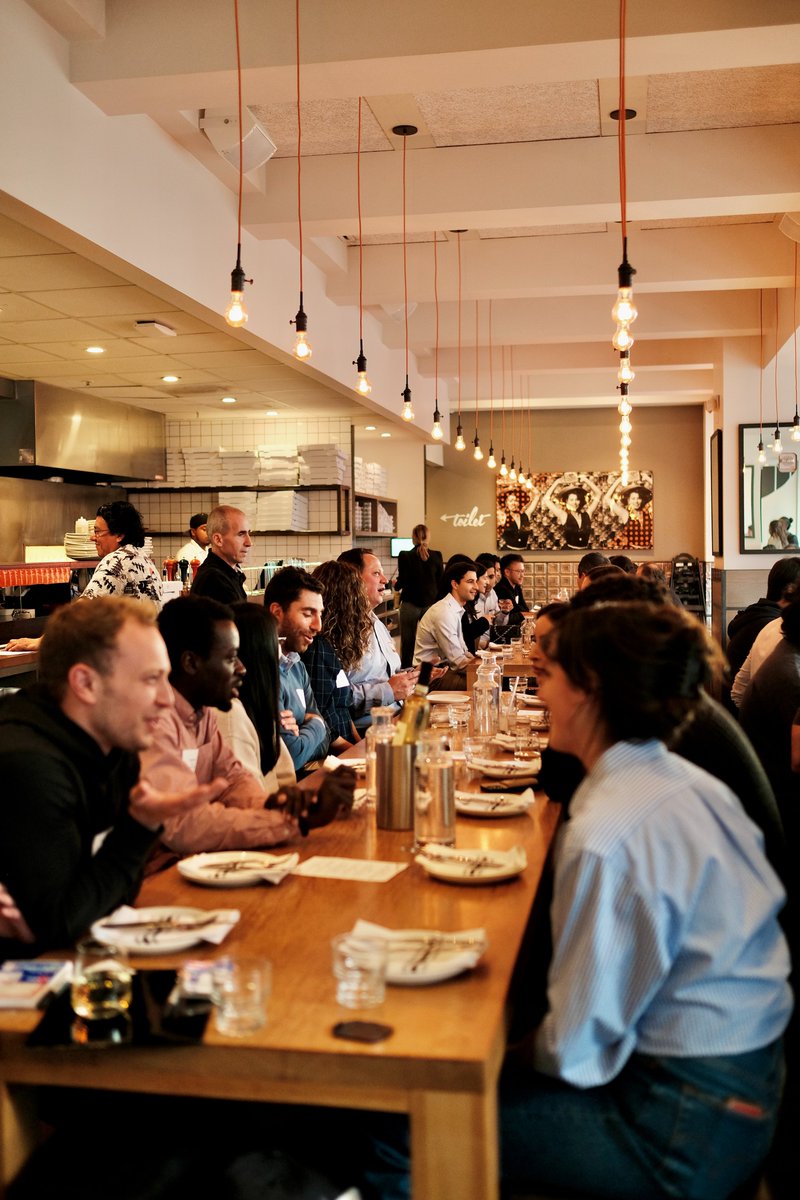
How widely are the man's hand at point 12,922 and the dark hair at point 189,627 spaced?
112 cm

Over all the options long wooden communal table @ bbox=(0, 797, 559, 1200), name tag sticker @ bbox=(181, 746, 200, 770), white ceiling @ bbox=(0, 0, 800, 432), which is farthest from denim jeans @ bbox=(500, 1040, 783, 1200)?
white ceiling @ bbox=(0, 0, 800, 432)

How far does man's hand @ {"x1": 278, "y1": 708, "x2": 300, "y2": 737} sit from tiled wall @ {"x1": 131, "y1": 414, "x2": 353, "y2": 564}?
7117mm

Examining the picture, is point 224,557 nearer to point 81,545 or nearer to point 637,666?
point 81,545

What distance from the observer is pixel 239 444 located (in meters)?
11.6

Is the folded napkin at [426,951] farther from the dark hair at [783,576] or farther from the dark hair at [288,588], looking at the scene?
the dark hair at [783,576]

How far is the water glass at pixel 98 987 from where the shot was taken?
67.1 inches

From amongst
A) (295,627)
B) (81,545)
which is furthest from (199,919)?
(81,545)

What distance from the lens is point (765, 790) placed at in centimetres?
253

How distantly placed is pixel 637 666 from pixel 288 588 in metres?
2.88

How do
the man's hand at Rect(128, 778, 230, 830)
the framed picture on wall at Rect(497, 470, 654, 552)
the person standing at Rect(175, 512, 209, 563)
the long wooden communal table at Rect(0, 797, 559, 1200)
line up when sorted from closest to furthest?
the long wooden communal table at Rect(0, 797, 559, 1200)
the man's hand at Rect(128, 778, 230, 830)
the person standing at Rect(175, 512, 209, 563)
the framed picture on wall at Rect(497, 470, 654, 552)

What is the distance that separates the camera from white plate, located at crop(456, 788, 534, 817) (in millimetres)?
3041

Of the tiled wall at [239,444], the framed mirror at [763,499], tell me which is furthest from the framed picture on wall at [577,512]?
the tiled wall at [239,444]

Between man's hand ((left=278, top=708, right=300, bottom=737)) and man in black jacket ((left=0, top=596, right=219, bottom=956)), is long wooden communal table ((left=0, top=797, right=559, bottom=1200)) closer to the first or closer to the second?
man in black jacket ((left=0, top=596, right=219, bottom=956))

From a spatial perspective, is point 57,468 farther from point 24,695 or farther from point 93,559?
point 24,695
